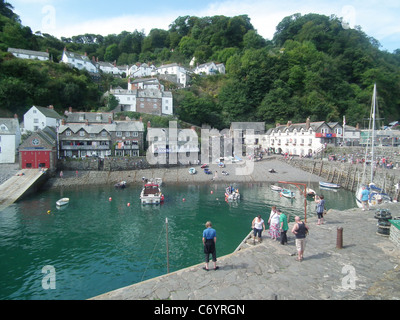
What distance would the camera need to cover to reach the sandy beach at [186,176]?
43.8 m

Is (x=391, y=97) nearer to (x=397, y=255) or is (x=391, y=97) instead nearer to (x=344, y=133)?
(x=344, y=133)

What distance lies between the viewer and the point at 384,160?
40.9m

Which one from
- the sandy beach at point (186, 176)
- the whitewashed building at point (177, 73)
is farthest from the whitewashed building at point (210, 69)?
the sandy beach at point (186, 176)

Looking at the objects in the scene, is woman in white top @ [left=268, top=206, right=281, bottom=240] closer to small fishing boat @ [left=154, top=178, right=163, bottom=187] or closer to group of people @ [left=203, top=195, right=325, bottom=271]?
group of people @ [left=203, top=195, right=325, bottom=271]

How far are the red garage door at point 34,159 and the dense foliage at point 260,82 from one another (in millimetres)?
20653

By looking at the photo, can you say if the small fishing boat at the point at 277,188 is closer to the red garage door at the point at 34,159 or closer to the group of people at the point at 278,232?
the group of people at the point at 278,232

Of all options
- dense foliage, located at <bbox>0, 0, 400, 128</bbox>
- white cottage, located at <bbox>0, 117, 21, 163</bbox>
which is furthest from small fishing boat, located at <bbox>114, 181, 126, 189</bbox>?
dense foliage, located at <bbox>0, 0, 400, 128</bbox>

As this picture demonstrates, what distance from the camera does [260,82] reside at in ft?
249

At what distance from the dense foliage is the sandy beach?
25.7 meters

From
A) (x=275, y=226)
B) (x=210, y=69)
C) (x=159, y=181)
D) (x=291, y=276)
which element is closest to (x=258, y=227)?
(x=275, y=226)

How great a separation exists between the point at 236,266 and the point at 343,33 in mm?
119985

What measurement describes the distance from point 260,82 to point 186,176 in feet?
152

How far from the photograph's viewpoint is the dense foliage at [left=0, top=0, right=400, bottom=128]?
60728mm

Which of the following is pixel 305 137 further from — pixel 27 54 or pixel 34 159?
pixel 27 54
